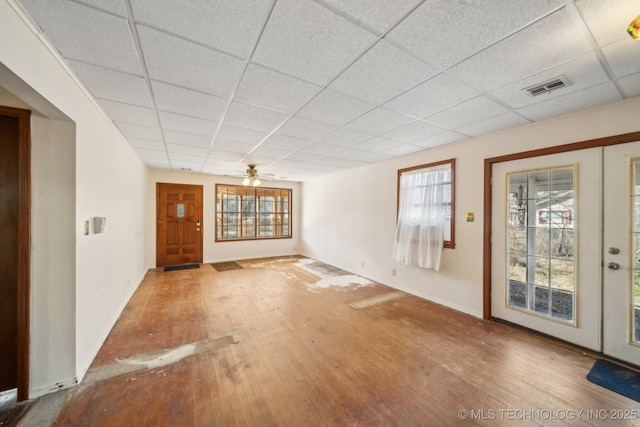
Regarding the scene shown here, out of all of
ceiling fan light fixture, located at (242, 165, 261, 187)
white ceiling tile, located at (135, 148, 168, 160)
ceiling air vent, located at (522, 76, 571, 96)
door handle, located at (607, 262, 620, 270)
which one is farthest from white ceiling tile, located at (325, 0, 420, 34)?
ceiling fan light fixture, located at (242, 165, 261, 187)

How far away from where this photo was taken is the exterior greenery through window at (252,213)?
693cm

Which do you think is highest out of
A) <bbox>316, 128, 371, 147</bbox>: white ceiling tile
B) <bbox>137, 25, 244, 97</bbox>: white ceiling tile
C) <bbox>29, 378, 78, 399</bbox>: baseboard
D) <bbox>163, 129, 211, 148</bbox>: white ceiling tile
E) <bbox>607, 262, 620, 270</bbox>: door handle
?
<bbox>137, 25, 244, 97</bbox>: white ceiling tile

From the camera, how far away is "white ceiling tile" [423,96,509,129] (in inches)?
92.2

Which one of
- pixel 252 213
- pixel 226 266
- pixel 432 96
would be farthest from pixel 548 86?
pixel 252 213

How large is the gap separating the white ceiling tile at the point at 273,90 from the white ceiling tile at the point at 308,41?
111 millimetres

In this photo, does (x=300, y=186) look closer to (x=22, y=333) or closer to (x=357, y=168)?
(x=357, y=168)

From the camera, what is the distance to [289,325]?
306cm

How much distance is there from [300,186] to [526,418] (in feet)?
23.5

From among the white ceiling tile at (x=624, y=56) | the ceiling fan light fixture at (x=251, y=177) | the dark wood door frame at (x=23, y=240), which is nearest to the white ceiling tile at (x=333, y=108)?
Answer: the white ceiling tile at (x=624, y=56)

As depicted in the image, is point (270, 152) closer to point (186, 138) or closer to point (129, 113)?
point (186, 138)

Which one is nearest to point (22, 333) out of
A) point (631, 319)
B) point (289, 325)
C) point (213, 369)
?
point (213, 369)

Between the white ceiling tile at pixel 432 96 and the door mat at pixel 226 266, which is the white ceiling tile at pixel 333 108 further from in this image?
the door mat at pixel 226 266

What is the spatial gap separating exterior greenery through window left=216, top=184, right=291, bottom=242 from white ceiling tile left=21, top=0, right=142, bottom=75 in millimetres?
5261

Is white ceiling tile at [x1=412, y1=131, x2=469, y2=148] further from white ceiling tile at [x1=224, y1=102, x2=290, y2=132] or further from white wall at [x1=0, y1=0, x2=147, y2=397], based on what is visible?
white wall at [x1=0, y1=0, x2=147, y2=397]
